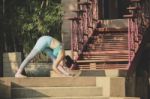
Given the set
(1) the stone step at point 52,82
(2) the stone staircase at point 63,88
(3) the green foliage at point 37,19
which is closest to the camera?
(2) the stone staircase at point 63,88

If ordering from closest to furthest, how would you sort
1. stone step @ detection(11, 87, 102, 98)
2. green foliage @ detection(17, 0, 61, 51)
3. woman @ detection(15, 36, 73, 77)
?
stone step @ detection(11, 87, 102, 98), woman @ detection(15, 36, 73, 77), green foliage @ detection(17, 0, 61, 51)

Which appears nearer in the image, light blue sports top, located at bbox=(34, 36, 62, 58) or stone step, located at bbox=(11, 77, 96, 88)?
stone step, located at bbox=(11, 77, 96, 88)

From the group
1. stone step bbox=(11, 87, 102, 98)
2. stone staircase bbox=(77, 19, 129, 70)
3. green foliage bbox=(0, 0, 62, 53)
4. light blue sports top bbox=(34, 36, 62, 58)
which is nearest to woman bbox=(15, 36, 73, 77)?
light blue sports top bbox=(34, 36, 62, 58)

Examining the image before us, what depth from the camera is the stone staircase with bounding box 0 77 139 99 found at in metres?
13.7

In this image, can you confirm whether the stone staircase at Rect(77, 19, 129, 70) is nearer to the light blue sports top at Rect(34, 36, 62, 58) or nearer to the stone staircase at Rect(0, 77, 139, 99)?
the light blue sports top at Rect(34, 36, 62, 58)

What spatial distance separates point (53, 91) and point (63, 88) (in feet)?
0.72

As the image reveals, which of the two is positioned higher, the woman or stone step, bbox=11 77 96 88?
the woman

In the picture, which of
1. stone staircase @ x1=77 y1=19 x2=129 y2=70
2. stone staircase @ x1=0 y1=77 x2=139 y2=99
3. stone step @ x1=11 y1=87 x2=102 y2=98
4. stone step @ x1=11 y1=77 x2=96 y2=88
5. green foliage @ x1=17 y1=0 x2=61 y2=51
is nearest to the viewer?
stone staircase @ x1=0 y1=77 x2=139 y2=99

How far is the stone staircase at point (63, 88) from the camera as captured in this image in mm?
13711

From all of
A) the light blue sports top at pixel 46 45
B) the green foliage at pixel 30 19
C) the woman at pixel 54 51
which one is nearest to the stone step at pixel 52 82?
the woman at pixel 54 51

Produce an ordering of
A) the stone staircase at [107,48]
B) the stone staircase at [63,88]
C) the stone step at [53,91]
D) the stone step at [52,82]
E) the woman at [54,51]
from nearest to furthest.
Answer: the stone staircase at [63,88] < the stone step at [53,91] < the stone step at [52,82] < the woman at [54,51] < the stone staircase at [107,48]

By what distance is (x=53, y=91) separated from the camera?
14.0m

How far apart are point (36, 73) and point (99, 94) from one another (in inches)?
378

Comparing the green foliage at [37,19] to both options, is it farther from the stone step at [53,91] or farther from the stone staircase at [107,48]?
the stone step at [53,91]
